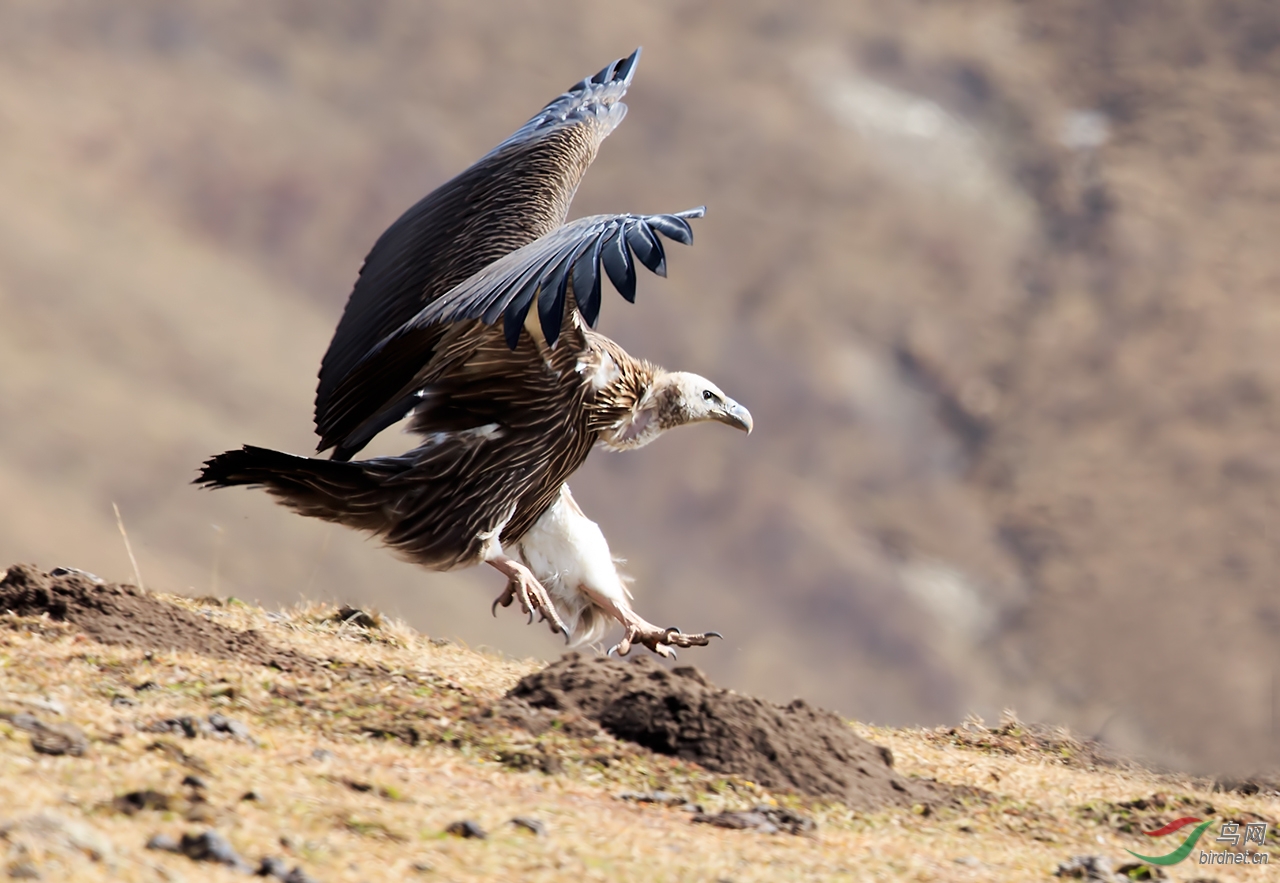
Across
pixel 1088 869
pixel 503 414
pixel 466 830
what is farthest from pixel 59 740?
pixel 1088 869

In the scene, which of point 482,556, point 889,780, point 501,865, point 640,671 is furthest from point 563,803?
point 482,556

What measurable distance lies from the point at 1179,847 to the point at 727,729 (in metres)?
1.72

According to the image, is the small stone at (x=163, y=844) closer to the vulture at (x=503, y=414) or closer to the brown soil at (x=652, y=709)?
the brown soil at (x=652, y=709)

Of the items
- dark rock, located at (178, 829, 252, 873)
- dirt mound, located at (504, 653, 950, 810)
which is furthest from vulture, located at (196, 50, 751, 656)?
dark rock, located at (178, 829, 252, 873)

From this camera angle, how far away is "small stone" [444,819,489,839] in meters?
3.71

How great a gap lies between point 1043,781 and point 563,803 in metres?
2.53

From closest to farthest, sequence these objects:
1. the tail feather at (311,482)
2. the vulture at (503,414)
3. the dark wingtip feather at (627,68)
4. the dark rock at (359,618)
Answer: the vulture at (503,414)
the tail feather at (311,482)
the dark rock at (359,618)
the dark wingtip feather at (627,68)

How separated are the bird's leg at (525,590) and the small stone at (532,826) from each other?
7.82ft

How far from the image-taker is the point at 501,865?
140 inches

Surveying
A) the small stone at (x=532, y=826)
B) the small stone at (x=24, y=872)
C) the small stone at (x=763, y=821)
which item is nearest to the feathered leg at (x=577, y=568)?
the small stone at (x=763, y=821)

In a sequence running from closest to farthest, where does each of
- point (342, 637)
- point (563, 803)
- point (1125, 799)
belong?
point (563, 803)
point (1125, 799)
point (342, 637)

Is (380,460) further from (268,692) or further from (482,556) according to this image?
(268,692)

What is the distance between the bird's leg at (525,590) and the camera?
6.30 metres

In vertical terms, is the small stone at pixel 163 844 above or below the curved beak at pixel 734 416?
below
